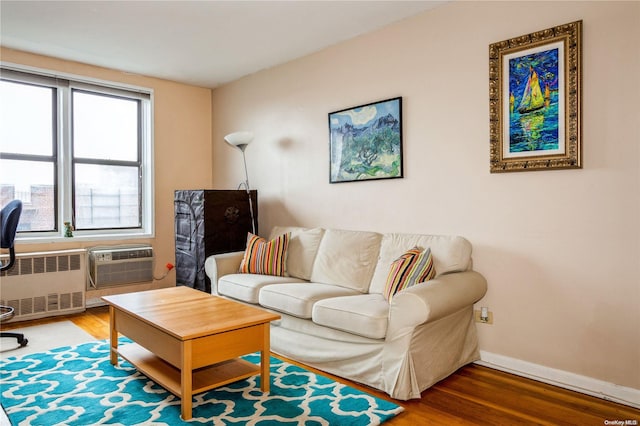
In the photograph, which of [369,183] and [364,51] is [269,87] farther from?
[369,183]

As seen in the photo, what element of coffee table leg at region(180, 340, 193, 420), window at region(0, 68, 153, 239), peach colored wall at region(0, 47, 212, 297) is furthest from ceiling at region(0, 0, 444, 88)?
coffee table leg at region(180, 340, 193, 420)

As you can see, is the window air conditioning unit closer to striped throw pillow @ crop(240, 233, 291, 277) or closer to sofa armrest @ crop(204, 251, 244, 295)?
sofa armrest @ crop(204, 251, 244, 295)

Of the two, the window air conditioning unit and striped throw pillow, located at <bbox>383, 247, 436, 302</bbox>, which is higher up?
striped throw pillow, located at <bbox>383, 247, 436, 302</bbox>

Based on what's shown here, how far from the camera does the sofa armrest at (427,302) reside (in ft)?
7.60

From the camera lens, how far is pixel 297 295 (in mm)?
2975

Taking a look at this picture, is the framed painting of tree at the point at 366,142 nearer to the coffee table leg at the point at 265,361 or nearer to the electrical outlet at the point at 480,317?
A: the electrical outlet at the point at 480,317

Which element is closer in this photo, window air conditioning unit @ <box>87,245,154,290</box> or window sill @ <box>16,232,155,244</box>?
window sill @ <box>16,232,155,244</box>

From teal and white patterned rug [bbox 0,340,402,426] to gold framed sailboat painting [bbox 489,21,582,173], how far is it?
1717mm

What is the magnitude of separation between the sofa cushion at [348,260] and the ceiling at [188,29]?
1720 mm

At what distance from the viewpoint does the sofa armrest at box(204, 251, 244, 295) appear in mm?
3811

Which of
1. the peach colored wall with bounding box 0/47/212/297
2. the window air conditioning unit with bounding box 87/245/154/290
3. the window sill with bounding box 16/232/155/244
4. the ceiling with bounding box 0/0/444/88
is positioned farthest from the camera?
the peach colored wall with bounding box 0/47/212/297

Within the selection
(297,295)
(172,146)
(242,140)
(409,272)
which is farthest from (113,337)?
(172,146)

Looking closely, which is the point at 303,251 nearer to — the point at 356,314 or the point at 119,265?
the point at 356,314

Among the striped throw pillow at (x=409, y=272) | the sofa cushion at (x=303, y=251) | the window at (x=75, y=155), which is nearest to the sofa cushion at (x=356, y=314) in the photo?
the striped throw pillow at (x=409, y=272)
